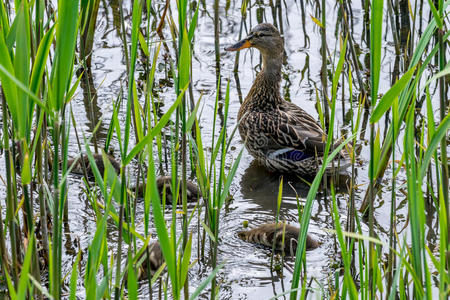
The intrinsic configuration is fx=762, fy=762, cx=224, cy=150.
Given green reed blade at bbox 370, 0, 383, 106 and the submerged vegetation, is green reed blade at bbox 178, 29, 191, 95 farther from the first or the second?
green reed blade at bbox 370, 0, 383, 106

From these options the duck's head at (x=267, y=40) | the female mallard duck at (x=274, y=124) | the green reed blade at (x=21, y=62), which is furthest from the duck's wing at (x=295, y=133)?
the green reed blade at (x=21, y=62)

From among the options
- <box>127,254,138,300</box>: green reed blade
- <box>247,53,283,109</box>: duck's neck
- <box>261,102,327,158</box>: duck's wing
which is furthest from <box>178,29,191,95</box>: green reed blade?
<box>247,53,283,109</box>: duck's neck

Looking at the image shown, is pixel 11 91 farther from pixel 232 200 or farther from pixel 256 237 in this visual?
pixel 232 200

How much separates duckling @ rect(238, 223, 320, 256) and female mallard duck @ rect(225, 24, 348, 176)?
76 cm

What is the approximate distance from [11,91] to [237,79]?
377 cm

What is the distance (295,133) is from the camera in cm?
449

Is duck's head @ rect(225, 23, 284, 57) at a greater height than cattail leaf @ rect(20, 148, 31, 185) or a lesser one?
greater

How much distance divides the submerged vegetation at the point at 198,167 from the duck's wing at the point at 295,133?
0.54ft

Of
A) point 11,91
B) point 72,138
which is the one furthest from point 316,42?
point 11,91

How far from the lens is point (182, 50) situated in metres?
2.12

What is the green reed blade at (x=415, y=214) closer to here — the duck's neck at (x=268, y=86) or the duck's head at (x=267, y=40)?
the duck's neck at (x=268, y=86)

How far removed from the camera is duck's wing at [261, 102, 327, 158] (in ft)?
14.6

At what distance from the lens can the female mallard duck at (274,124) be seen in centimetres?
445

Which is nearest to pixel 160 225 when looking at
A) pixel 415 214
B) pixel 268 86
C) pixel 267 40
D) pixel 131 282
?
pixel 131 282
